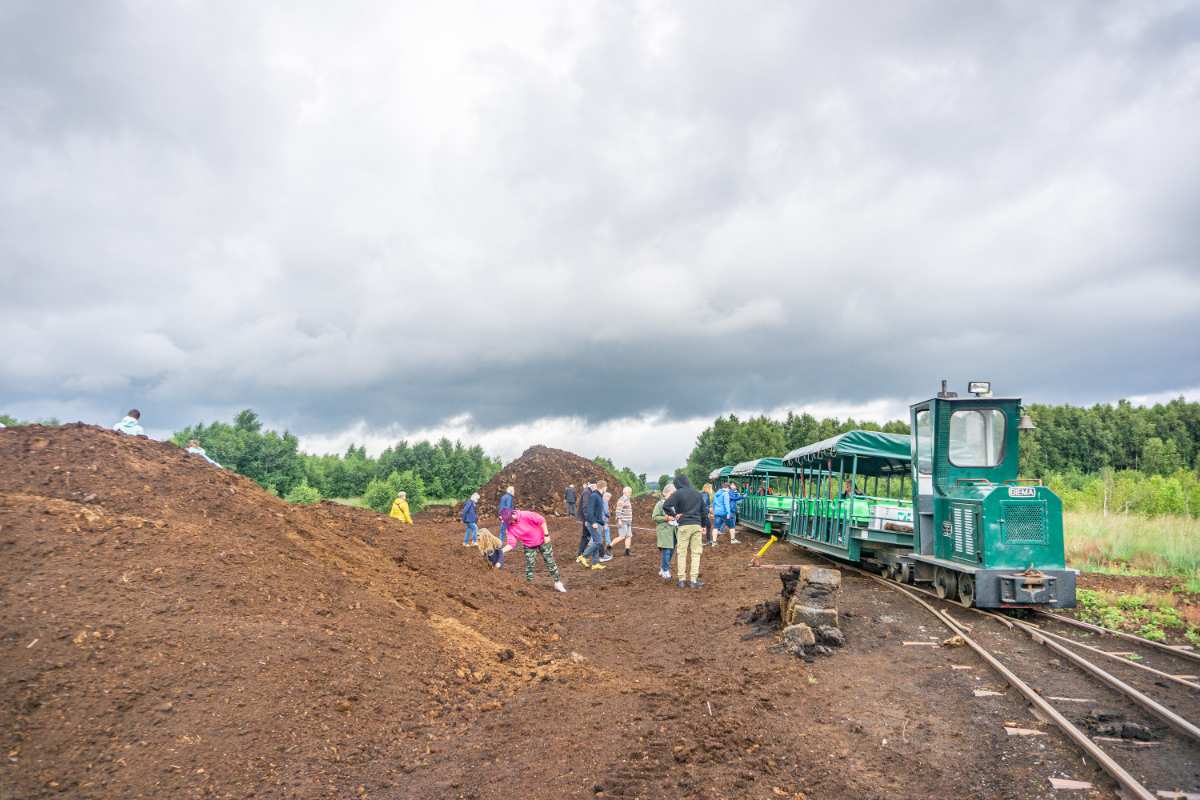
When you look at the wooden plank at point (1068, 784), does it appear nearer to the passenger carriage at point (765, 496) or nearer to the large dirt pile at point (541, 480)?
the passenger carriage at point (765, 496)

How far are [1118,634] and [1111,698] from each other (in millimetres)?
3088

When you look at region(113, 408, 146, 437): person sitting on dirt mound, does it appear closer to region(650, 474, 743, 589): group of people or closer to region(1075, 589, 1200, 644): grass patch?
region(650, 474, 743, 589): group of people

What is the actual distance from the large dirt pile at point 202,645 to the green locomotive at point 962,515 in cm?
632

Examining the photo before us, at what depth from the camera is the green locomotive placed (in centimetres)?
1021

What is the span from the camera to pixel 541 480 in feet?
139

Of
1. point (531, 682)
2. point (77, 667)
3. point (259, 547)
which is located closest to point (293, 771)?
point (77, 667)

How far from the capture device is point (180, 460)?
10.2 m

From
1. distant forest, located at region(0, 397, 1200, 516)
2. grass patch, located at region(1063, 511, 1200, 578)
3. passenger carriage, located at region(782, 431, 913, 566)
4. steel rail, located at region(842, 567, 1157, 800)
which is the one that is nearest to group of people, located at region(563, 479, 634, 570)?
passenger carriage, located at region(782, 431, 913, 566)

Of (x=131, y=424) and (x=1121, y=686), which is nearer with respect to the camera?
(x=1121, y=686)

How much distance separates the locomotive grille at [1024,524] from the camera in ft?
34.1

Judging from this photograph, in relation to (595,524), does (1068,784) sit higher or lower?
lower

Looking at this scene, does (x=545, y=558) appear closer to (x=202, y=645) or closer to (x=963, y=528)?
(x=963, y=528)

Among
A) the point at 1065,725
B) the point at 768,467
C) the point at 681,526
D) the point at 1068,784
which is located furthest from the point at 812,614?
the point at 768,467

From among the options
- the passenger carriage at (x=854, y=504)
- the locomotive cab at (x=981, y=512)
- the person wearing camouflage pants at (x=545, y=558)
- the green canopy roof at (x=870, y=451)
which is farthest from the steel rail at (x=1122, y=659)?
the person wearing camouflage pants at (x=545, y=558)
